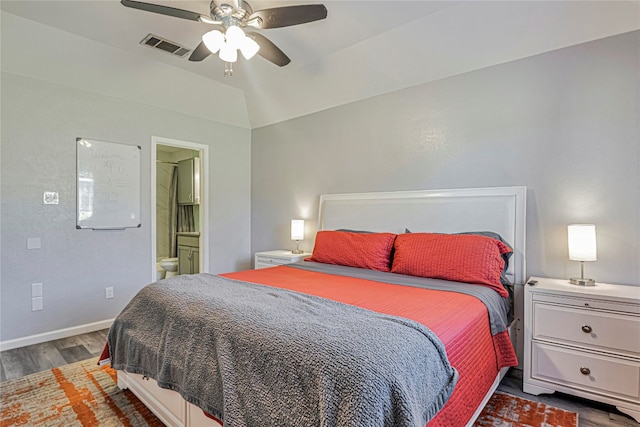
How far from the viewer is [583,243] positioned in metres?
2.21

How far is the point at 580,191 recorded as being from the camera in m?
2.42

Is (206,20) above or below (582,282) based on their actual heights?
above

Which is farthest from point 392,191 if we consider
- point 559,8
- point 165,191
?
point 165,191

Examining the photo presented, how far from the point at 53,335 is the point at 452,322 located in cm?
365

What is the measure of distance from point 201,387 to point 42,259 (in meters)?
2.71

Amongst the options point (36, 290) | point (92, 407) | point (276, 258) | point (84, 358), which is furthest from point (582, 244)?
point (36, 290)

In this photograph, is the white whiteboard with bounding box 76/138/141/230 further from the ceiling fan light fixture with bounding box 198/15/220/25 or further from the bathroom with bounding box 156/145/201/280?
the ceiling fan light fixture with bounding box 198/15/220/25

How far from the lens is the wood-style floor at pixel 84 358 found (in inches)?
77.4

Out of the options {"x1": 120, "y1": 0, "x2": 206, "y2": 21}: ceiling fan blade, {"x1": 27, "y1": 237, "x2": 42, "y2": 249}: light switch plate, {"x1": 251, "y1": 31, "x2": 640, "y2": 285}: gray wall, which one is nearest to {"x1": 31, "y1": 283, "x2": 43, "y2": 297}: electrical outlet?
{"x1": 27, "y1": 237, "x2": 42, "y2": 249}: light switch plate

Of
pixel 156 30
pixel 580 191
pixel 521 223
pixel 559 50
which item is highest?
pixel 156 30

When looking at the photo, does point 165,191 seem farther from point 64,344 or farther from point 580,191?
point 580,191

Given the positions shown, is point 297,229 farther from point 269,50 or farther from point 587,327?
point 587,327

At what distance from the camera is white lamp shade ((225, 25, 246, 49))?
2066 mm

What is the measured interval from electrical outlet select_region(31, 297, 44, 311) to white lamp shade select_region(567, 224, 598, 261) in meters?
4.48
